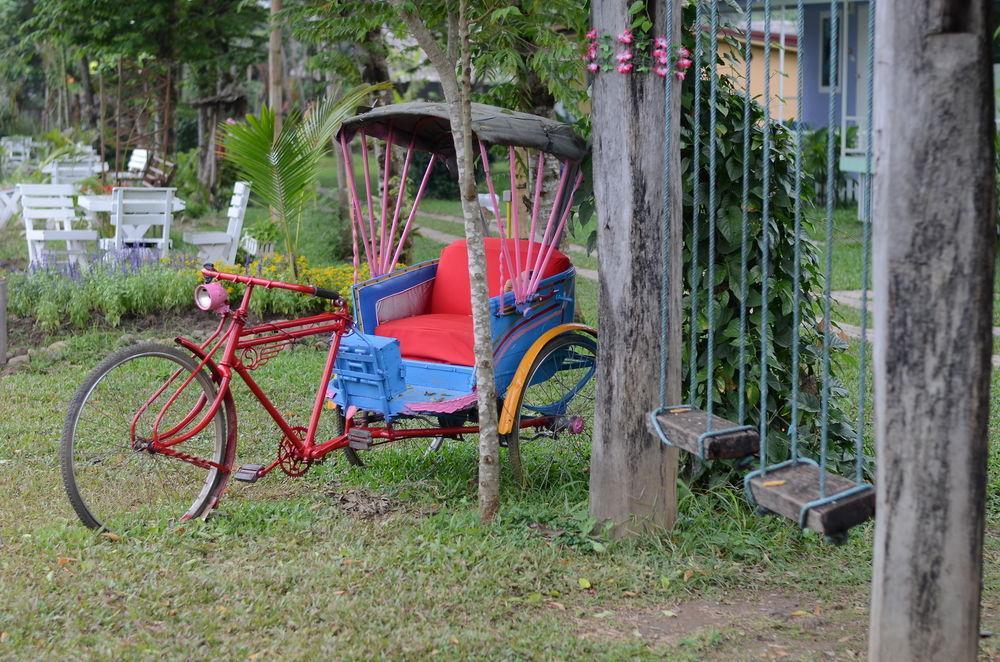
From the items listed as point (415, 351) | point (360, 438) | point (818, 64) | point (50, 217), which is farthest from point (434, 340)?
point (818, 64)

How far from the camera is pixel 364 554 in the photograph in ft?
15.0

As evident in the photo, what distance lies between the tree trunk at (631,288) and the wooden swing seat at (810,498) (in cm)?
97

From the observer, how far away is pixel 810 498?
3477mm

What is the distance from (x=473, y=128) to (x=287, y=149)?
433 cm

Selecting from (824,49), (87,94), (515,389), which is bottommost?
(515,389)

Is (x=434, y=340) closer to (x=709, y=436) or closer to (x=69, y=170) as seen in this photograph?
(x=709, y=436)

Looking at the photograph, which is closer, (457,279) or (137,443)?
(137,443)

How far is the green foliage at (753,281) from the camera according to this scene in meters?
5.09

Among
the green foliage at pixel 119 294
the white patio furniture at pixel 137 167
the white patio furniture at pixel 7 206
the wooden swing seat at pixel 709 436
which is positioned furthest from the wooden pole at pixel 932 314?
the white patio furniture at pixel 137 167

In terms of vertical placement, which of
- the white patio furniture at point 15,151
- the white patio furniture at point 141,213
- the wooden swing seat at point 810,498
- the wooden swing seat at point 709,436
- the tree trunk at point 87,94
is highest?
the tree trunk at point 87,94

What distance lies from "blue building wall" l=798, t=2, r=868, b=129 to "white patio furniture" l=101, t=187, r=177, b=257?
34.0 feet

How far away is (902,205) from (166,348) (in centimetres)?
303

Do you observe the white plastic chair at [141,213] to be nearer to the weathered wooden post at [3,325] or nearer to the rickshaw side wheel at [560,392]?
the weathered wooden post at [3,325]

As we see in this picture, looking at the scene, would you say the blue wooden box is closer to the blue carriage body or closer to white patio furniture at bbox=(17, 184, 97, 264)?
the blue carriage body
